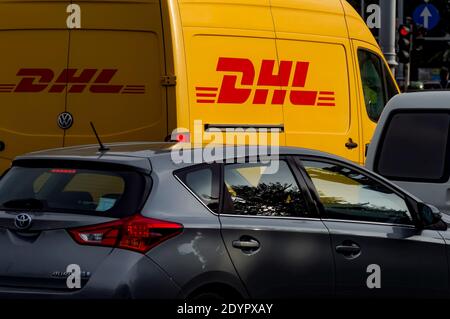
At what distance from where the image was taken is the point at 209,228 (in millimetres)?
6312

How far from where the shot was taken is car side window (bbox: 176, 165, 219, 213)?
645 centimetres

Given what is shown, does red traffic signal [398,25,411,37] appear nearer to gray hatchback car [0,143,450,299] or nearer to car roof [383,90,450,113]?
car roof [383,90,450,113]

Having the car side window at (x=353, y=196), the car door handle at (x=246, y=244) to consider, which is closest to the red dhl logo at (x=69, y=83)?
the car side window at (x=353, y=196)

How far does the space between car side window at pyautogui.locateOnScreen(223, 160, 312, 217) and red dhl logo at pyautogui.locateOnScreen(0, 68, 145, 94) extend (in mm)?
3980

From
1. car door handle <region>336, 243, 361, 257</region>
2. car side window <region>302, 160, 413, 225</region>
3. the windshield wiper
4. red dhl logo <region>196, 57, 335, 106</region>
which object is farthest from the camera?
red dhl logo <region>196, 57, 335, 106</region>

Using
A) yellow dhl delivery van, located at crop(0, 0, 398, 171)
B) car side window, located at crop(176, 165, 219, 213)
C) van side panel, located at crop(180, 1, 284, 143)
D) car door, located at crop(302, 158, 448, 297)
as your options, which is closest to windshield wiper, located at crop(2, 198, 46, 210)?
car side window, located at crop(176, 165, 219, 213)

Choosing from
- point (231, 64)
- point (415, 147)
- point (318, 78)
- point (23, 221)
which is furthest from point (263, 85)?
point (23, 221)

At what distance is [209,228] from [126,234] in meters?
0.49

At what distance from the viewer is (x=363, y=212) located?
710 centimetres
